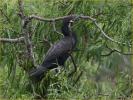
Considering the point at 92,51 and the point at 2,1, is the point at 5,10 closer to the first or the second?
the point at 2,1

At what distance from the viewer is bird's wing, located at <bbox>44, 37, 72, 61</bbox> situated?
A: 7.27 metres

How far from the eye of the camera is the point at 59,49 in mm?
7348

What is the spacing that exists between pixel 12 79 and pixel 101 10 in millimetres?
1153

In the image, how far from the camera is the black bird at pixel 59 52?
7219mm

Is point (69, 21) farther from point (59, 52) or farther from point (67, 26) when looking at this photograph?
point (59, 52)

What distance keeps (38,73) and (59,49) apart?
36 centimetres

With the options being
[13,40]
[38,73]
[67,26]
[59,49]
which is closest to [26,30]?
[13,40]

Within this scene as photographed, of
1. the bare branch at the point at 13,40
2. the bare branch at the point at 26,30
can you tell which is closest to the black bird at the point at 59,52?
the bare branch at the point at 26,30

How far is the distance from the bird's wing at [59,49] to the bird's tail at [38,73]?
118 mm

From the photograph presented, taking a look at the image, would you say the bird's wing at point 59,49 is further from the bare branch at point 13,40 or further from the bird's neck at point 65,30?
the bare branch at point 13,40

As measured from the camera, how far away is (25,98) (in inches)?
278

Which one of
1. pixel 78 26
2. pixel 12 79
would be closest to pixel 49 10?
pixel 78 26

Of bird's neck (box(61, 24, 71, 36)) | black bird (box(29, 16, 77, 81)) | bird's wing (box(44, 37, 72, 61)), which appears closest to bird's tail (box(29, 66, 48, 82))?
black bird (box(29, 16, 77, 81))

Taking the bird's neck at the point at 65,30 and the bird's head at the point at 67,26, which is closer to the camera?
the bird's head at the point at 67,26
